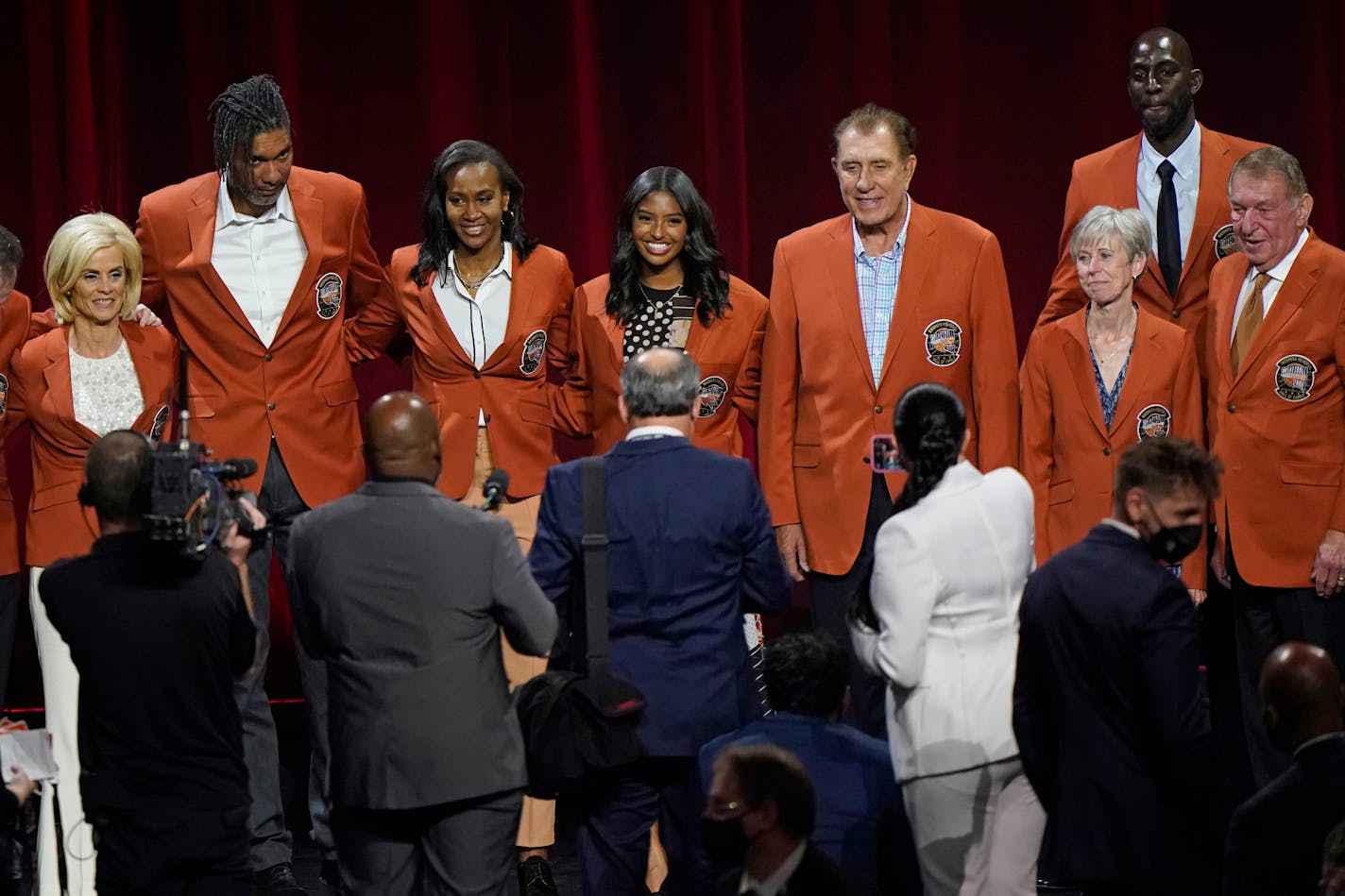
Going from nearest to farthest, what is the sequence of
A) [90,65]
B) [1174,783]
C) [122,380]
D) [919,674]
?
[1174,783]
[919,674]
[122,380]
[90,65]

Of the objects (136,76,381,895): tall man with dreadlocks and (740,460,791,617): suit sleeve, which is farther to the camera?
(136,76,381,895): tall man with dreadlocks

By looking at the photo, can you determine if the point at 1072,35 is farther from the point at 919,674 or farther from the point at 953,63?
the point at 919,674

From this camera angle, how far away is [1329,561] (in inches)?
212

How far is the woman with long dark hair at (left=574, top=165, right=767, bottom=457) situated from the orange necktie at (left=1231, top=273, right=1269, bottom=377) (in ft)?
4.60

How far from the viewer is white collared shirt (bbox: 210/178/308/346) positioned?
545 centimetres

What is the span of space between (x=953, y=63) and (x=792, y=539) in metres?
2.78

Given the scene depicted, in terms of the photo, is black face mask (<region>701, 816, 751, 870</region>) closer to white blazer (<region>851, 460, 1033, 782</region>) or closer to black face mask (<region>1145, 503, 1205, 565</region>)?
white blazer (<region>851, 460, 1033, 782</region>)

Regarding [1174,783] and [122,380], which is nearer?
[1174,783]

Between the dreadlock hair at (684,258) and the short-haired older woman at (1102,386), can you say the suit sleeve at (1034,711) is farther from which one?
the dreadlock hair at (684,258)

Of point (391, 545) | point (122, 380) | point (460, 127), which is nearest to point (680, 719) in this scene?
point (391, 545)

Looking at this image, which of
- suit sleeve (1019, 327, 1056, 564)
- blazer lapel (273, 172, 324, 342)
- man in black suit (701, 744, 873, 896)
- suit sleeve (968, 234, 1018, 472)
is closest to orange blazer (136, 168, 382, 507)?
blazer lapel (273, 172, 324, 342)

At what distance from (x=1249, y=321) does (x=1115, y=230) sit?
1.70ft

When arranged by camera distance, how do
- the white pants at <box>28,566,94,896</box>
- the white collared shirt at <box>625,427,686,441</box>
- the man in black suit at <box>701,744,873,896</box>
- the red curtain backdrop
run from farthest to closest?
1. the red curtain backdrop
2. the white pants at <box>28,566,94,896</box>
3. the white collared shirt at <box>625,427,686,441</box>
4. the man in black suit at <box>701,744,873,896</box>

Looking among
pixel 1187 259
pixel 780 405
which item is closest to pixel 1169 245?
pixel 1187 259
